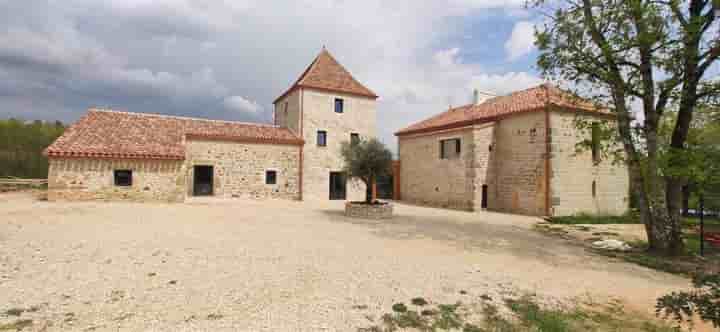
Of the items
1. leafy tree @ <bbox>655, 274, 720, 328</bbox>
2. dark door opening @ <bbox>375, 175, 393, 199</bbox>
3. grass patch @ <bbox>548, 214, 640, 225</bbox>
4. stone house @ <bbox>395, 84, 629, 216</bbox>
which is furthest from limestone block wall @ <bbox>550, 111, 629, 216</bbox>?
leafy tree @ <bbox>655, 274, 720, 328</bbox>

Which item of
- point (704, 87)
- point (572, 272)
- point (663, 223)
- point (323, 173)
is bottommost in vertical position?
point (572, 272)

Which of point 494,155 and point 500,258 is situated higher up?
point 494,155

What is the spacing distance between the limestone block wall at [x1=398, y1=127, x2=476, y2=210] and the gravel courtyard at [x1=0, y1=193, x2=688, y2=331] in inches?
256

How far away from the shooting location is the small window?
1762 cm

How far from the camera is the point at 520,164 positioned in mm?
14961

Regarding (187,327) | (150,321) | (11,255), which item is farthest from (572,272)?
(11,255)

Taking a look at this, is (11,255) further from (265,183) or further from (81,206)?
(265,183)

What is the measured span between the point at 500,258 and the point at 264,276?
15.9 feet

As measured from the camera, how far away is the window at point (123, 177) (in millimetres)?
13414

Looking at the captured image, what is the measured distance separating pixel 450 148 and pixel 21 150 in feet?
96.2

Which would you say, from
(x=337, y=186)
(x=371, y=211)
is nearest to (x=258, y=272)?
(x=371, y=211)

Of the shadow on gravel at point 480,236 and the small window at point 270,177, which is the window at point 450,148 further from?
the small window at point 270,177

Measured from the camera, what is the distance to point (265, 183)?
690 inches

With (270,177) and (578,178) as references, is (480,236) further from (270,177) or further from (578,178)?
(270,177)
